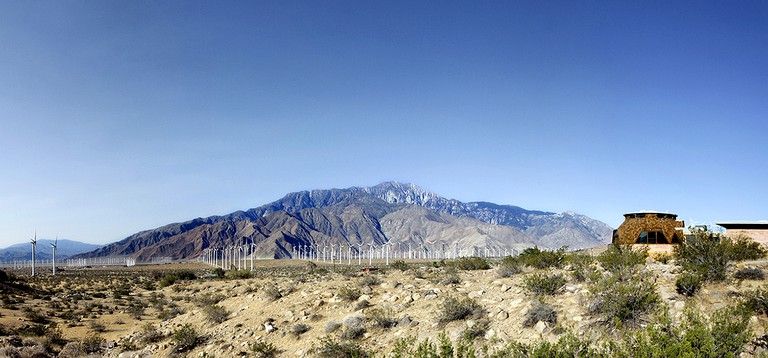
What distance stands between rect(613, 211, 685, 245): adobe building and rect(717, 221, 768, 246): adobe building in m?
3.04

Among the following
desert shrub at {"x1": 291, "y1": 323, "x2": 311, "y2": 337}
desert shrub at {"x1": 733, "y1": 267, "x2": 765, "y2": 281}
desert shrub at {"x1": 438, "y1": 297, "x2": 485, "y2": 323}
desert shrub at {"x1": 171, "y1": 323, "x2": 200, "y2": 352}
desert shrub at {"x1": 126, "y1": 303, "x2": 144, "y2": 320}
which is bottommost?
desert shrub at {"x1": 126, "y1": 303, "x2": 144, "y2": 320}

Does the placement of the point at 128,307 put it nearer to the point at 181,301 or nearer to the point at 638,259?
the point at 181,301

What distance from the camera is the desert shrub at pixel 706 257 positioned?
15133 millimetres

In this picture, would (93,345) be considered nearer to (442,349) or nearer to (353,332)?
(353,332)

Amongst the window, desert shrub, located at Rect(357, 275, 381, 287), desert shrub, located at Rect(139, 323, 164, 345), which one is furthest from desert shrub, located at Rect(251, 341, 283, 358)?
the window

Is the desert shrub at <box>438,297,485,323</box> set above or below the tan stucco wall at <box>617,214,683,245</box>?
below

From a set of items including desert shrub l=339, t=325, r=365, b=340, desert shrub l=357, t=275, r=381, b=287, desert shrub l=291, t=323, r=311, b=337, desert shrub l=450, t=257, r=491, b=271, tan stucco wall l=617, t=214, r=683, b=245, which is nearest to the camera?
desert shrub l=339, t=325, r=365, b=340

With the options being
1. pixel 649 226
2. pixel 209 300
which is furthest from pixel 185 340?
pixel 649 226

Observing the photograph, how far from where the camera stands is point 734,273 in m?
16.1

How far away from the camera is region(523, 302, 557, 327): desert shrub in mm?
13016

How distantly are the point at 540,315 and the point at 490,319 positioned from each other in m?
1.70

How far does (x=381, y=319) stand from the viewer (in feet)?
51.5

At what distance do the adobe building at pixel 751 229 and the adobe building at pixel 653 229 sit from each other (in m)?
3.04

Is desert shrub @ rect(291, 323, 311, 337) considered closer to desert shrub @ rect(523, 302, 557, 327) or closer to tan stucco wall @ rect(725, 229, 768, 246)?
desert shrub @ rect(523, 302, 557, 327)
